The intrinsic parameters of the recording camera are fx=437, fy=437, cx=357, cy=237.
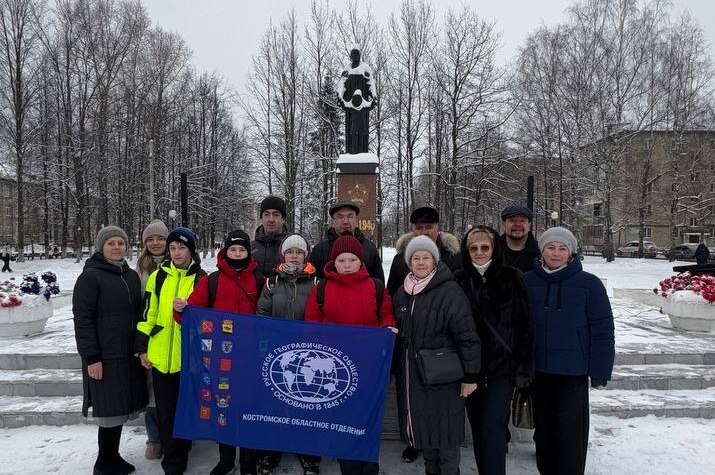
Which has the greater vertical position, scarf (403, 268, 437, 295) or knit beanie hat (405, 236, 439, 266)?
knit beanie hat (405, 236, 439, 266)

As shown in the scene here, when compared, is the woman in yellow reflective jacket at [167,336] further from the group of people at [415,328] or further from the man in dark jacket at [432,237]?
the man in dark jacket at [432,237]

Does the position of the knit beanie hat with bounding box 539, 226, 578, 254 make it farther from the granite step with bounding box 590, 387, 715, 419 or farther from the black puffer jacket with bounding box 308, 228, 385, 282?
the granite step with bounding box 590, 387, 715, 419

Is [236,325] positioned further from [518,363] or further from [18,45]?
[18,45]

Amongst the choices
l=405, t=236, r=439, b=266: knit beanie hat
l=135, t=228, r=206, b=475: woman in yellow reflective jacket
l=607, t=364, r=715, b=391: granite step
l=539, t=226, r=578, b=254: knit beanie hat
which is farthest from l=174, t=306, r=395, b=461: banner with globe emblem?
l=607, t=364, r=715, b=391: granite step

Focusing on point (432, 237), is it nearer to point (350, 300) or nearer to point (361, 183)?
point (350, 300)

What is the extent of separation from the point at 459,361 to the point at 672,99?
3268 cm

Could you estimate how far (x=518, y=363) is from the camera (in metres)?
2.74

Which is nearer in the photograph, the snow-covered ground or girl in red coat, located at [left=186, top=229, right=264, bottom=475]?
girl in red coat, located at [left=186, top=229, right=264, bottom=475]

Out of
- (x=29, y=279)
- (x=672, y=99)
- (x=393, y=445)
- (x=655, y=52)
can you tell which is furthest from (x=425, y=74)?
(x=393, y=445)

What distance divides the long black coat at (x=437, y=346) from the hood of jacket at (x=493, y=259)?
19 cm

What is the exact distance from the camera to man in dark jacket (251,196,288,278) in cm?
402

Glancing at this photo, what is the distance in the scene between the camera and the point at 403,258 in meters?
3.82

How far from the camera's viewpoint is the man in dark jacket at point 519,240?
12.3ft

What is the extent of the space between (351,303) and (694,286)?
7.18 m
